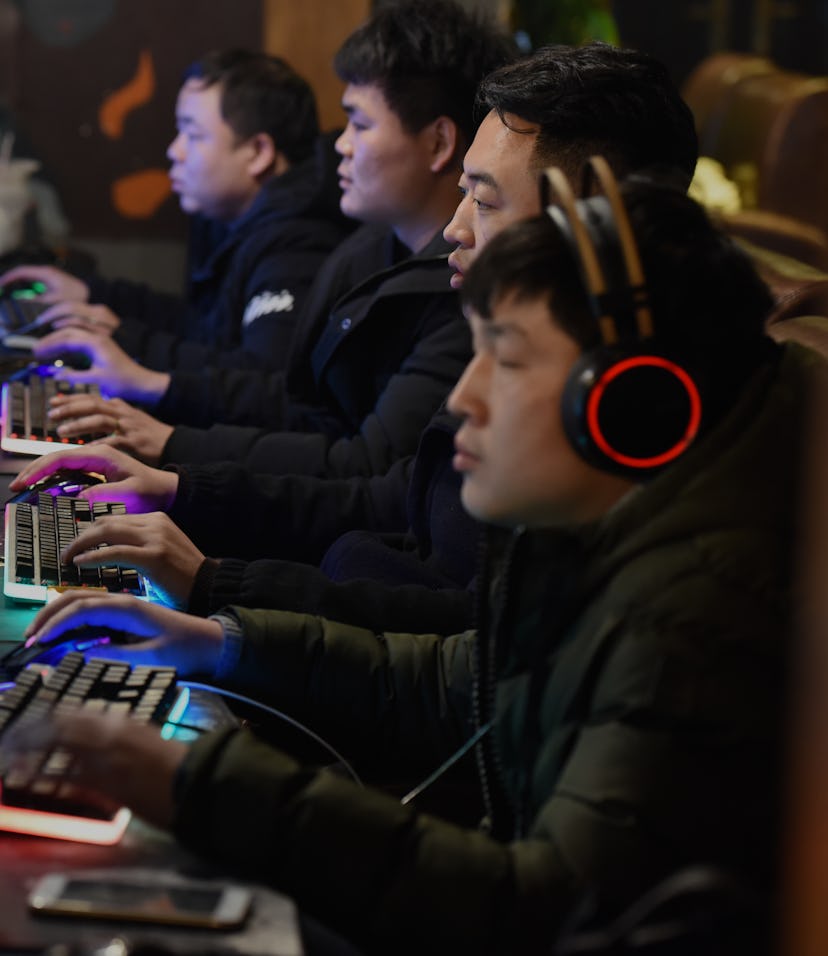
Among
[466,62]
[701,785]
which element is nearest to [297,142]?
[466,62]

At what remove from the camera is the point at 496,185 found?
1.67 meters

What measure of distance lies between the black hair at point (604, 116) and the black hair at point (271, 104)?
1.81m

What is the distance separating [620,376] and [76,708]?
0.46 m

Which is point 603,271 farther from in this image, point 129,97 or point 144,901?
point 129,97

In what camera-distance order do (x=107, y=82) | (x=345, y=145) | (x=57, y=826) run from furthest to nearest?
(x=107, y=82), (x=345, y=145), (x=57, y=826)

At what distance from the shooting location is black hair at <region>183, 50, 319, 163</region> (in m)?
3.42

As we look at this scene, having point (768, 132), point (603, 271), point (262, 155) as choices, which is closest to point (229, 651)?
point (603, 271)

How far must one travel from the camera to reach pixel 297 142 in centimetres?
346

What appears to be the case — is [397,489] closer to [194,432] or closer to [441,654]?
[194,432]

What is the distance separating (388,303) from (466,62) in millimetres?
444

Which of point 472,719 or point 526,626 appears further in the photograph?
point 472,719

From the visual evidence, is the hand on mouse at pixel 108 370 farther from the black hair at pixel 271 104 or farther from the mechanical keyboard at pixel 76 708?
the mechanical keyboard at pixel 76 708

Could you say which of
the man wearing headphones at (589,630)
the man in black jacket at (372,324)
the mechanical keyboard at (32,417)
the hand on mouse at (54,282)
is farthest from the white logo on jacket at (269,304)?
the man wearing headphones at (589,630)

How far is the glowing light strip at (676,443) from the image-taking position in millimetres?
1029
